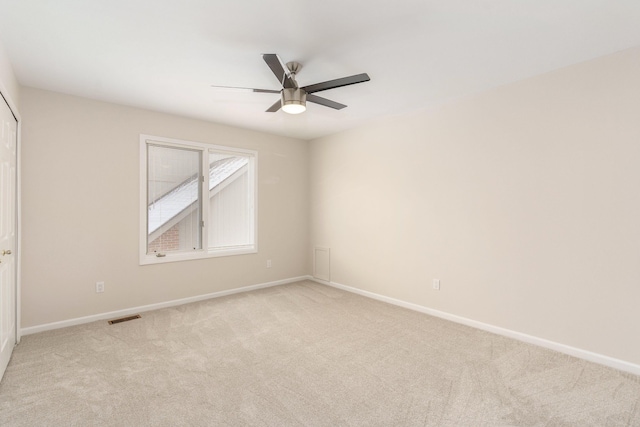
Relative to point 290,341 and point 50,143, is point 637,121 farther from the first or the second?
point 50,143

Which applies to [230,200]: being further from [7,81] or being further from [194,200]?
[7,81]

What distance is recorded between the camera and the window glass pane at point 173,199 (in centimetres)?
404

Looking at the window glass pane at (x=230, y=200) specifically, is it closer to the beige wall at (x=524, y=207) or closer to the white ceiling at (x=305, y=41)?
Result: the white ceiling at (x=305, y=41)

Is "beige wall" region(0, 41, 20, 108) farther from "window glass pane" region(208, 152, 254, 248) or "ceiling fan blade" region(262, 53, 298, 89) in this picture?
"window glass pane" region(208, 152, 254, 248)

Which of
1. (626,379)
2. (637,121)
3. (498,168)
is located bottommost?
(626,379)

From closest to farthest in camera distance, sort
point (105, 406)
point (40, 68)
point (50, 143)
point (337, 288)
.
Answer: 1. point (105, 406)
2. point (40, 68)
3. point (50, 143)
4. point (337, 288)

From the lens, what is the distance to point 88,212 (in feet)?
11.5

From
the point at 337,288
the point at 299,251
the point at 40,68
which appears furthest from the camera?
the point at 299,251

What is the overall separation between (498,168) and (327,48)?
6.73ft

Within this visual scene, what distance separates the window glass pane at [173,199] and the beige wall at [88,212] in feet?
0.68

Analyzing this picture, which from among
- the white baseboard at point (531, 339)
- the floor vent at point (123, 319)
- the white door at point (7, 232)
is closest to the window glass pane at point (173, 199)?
the floor vent at point (123, 319)

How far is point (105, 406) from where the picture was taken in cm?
203

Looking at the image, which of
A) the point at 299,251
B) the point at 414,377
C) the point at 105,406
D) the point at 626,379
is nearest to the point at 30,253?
the point at 105,406

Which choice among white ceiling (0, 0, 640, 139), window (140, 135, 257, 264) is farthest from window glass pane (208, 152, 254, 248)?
white ceiling (0, 0, 640, 139)
